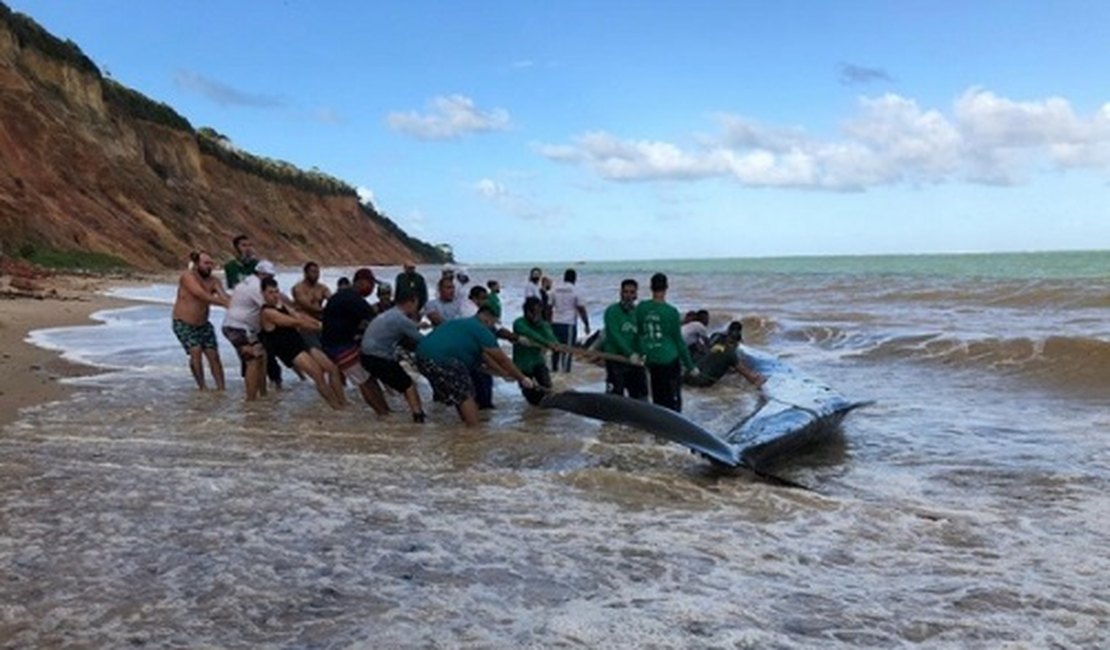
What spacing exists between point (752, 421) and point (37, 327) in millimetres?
13536

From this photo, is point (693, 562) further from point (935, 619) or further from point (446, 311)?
point (446, 311)

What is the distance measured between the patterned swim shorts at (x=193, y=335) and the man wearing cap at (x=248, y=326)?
644mm

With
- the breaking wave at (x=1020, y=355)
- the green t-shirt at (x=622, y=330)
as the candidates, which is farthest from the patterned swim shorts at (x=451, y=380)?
the breaking wave at (x=1020, y=355)

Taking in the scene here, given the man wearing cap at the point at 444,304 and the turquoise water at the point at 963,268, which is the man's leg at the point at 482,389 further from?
Result: the turquoise water at the point at 963,268

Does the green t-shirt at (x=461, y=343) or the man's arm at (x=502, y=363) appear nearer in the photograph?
the man's arm at (x=502, y=363)

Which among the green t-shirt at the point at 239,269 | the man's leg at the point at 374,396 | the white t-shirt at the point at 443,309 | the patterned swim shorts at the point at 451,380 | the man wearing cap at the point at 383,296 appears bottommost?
the man's leg at the point at 374,396

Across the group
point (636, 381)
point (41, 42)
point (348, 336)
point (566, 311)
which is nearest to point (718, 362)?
point (566, 311)

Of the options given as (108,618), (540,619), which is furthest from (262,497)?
(540,619)

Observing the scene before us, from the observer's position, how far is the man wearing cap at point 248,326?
379 inches

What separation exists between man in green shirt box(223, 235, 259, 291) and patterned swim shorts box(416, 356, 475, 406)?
3.23m

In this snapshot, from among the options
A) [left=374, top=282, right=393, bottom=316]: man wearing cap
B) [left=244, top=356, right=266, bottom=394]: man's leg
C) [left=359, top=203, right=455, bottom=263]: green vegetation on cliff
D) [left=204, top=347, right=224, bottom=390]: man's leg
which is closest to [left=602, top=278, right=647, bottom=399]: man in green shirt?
[left=374, top=282, right=393, bottom=316]: man wearing cap

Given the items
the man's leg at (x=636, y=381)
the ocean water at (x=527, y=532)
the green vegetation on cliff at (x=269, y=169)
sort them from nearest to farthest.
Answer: the ocean water at (x=527, y=532), the man's leg at (x=636, y=381), the green vegetation on cliff at (x=269, y=169)

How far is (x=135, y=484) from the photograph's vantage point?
5.75 m

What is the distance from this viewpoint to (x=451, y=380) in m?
8.43
